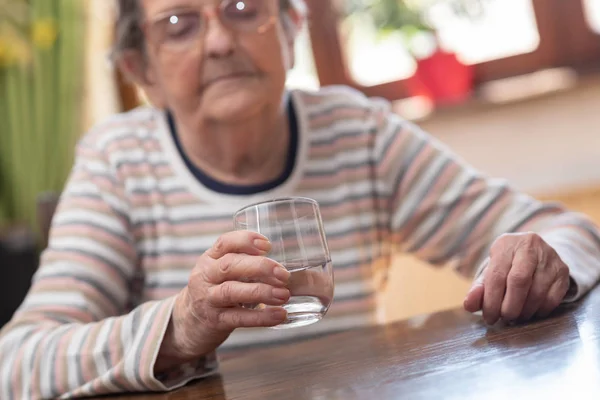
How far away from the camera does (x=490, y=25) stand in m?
2.53

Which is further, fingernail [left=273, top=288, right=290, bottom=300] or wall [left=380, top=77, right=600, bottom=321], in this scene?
wall [left=380, top=77, right=600, bottom=321]

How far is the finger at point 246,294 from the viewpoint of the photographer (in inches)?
28.5

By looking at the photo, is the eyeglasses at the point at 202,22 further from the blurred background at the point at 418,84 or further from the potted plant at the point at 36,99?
the potted plant at the point at 36,99

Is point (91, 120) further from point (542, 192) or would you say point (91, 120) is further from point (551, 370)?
point (551, 370)

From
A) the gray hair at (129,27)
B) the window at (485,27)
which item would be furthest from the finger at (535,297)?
the window at (485,27)

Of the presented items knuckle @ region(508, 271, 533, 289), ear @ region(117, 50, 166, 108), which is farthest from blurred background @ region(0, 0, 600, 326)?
knuckle @ region(508, 271, 533, 289)

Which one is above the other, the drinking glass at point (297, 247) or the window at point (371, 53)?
the window at point (371, 53)

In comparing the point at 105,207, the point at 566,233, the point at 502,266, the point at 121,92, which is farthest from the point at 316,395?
the point at 121,92

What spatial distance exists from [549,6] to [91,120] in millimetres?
1897

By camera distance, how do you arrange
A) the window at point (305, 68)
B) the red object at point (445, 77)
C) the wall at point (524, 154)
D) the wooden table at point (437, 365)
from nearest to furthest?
the wooden table at point (437, 365), the wall at point (524, 154), the red object at point (445, 77), the window at point (305, 68)

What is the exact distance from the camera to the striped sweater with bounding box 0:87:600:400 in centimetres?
114

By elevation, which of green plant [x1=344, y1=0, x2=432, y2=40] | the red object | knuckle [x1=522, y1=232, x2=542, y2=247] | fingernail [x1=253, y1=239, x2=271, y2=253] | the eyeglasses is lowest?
knuckle [x1=522, y1=232, x2=542, y2=247]

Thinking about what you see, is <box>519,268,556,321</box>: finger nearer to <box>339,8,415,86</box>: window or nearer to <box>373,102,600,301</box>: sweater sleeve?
<box>373,102,600,301</box>: sweater sleeve

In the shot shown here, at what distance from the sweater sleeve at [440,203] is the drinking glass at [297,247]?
52 centimetres
